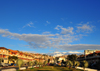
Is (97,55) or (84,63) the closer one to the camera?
(84,63)

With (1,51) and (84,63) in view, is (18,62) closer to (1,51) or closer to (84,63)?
(84,63)

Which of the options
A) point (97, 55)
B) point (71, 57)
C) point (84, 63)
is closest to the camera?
point (84, 63)

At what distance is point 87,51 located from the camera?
4503 inches

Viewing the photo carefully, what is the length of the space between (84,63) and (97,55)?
131 feet

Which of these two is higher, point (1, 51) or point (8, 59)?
point (1, 51)

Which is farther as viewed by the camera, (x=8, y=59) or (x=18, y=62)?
(x=8, y=59)

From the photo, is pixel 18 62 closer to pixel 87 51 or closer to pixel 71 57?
pixel 71 57

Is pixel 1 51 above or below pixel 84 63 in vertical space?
above

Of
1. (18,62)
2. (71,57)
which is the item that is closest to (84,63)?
(18,62)

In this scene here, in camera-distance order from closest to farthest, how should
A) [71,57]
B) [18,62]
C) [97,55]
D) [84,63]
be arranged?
1. [18,62]
2. [84,63]
3. [97,55]
4. [71,57]

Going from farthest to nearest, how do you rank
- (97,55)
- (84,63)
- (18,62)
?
1. (97,55)
2. (84,63)
3. (18,62)

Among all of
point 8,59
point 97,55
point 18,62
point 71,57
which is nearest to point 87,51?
point 71,57

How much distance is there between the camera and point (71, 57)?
10238 cm

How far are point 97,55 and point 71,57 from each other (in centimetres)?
2984
